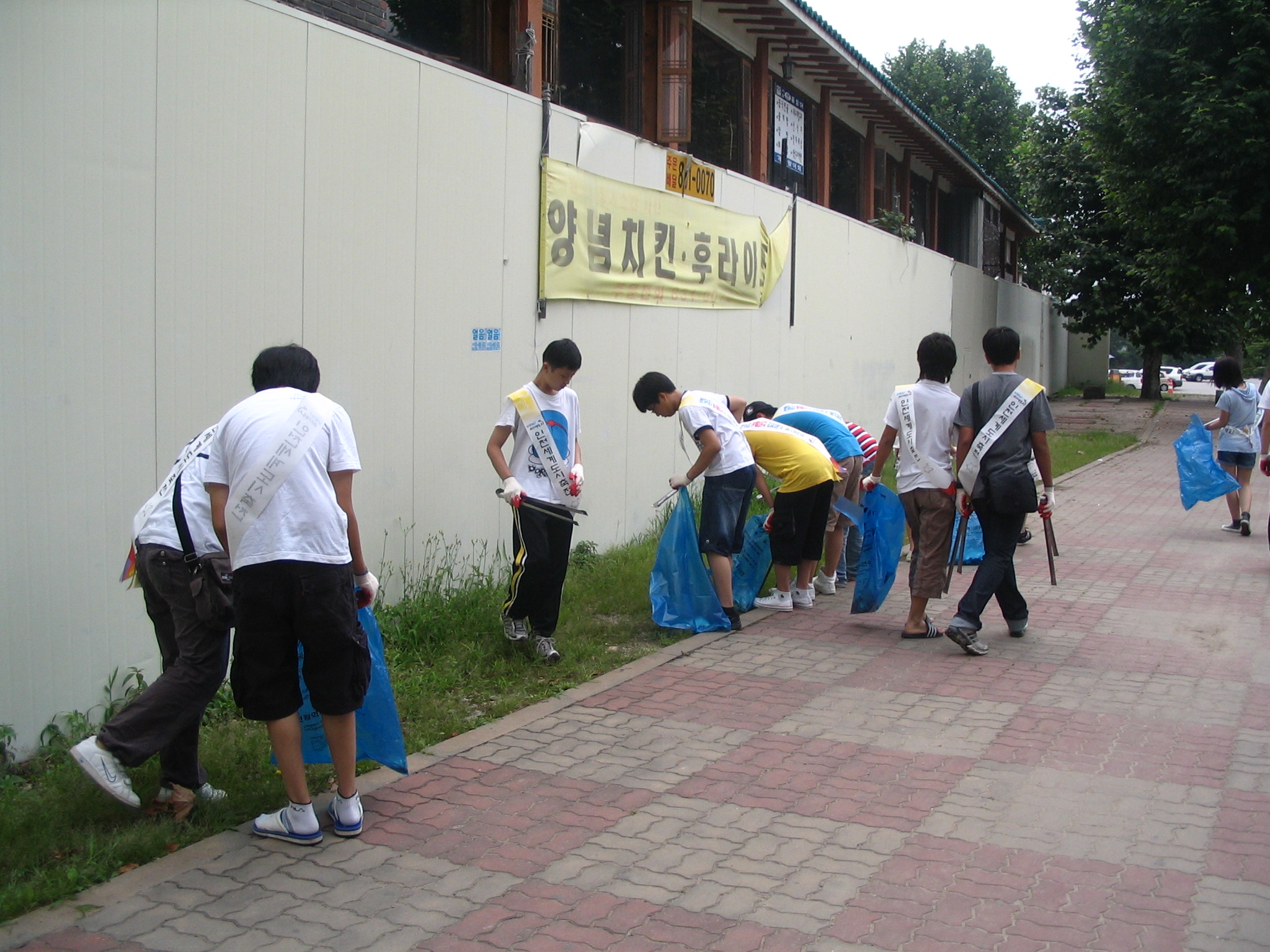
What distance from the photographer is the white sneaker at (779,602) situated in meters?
7.92

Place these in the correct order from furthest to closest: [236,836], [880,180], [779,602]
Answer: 1. [880,180]
2. [779,602]
3. [236,836]

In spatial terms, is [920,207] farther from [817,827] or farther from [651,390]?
[817,827]

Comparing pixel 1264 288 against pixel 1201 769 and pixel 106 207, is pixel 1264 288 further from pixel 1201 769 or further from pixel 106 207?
pixel 106 207

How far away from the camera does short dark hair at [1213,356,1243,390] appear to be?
11234mm

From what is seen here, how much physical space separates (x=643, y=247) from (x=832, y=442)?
2.57 m

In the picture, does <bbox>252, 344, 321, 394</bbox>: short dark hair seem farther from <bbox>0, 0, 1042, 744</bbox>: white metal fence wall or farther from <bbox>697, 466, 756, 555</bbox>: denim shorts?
<bbox>697, 466, 756, 555</bbox>: denim shorts

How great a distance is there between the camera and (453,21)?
9.19 metres

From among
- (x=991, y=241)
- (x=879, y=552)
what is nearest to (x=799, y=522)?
(x=879, y=552)

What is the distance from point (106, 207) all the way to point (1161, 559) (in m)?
8.60

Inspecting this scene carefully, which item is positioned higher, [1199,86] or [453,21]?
[1199,86]

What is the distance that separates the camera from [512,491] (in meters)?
6.06

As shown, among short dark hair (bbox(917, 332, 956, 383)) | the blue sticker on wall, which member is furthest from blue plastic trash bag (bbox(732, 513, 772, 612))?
the blue sticker on wall

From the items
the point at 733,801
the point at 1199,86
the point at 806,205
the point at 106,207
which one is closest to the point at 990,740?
the point at 733,801

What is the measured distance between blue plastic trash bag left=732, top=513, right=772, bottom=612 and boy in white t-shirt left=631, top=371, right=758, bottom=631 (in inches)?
22.2
